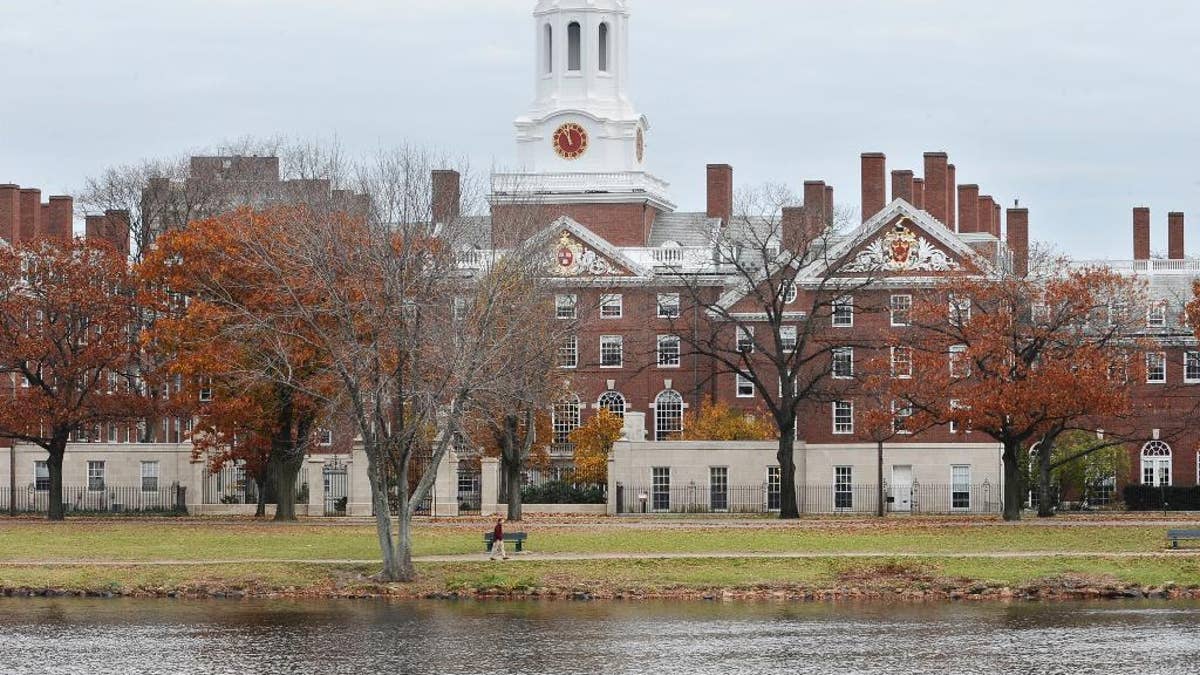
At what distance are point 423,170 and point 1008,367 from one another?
18.9 meters

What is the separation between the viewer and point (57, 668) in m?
37.8

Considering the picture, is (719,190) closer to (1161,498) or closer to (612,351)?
(612,351)

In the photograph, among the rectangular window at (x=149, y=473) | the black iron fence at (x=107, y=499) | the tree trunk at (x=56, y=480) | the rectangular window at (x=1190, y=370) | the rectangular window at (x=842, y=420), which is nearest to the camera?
the tree trunk at (x=56, y=480)

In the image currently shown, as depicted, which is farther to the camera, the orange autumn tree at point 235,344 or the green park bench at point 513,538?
the orange autumn tree at point 235,344

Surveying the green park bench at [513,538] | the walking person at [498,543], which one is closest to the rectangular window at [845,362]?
the green park bench at [513,538]

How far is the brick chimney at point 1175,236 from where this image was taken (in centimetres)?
10206

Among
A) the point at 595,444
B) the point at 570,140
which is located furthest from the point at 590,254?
the point at 595,444

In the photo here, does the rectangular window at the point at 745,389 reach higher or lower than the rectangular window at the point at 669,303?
lower

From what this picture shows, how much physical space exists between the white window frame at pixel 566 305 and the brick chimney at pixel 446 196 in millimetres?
9467

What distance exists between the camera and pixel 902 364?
2852 inches

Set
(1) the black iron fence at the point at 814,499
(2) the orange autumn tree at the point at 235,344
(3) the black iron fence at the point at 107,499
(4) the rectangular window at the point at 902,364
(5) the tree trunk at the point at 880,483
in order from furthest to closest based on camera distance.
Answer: (3) the black iron fence at the point at 107,499, (1) the black iron fence at the point at 814,499, (5) the tree trunk at the point at 880,483, (4) the rectangular window at the point at 902,364, (2) the orange autumn tree at the point at 235,344

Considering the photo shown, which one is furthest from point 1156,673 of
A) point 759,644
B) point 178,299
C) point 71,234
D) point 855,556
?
point 71,234

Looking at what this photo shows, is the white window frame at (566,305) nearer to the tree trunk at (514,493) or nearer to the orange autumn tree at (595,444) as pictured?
the orange autumn tree at (595,444)

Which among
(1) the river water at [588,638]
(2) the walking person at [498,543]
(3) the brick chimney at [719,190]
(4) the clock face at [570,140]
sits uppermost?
(4) the clock face at [570,140]
